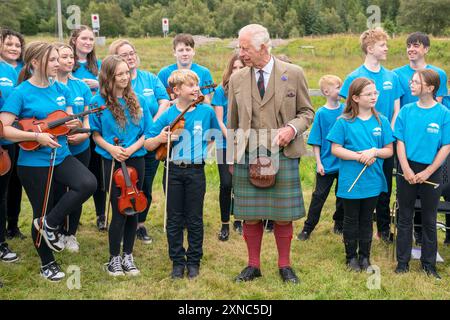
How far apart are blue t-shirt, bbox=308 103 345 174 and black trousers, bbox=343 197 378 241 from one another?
2.63 ft

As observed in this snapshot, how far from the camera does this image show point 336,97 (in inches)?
219

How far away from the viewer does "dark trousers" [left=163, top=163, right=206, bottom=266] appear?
464 centimetres

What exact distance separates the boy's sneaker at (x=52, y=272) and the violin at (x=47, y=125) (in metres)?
1.07

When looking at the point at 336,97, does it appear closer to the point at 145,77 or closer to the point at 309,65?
the point at 145,77

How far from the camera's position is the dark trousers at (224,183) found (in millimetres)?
5699

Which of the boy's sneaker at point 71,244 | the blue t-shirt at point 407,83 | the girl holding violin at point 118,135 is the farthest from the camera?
the blue t-shirt at point 407,83

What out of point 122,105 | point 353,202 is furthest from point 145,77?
point 353,202

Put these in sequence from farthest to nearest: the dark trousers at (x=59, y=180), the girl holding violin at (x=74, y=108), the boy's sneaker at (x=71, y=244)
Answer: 1. the boy's sneaker at (x=71, y=244)
2. the girl holding violin at (x=74, y=108)
3. the dark trousers at (x=59, y=180)

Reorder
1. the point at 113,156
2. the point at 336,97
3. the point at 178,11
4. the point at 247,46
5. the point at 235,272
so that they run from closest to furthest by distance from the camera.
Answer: the point at 247,46, the point at 113,156, the point at 235,272, the point at 336,97, the point at 178,11

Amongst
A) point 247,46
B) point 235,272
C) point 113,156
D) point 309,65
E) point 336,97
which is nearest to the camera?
point 247,46

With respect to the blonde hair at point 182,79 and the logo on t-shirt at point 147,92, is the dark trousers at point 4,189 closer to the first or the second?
the logo on t-shirt at point 147,92

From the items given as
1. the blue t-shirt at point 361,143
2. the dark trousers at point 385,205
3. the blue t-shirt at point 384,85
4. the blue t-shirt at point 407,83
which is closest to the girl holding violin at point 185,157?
the blue t-shirt at point 361,143
